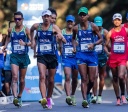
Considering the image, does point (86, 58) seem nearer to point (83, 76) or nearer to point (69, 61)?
point (83, 76)

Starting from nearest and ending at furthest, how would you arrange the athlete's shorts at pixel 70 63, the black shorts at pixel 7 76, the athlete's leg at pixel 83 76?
the athlete's leg at pixel 83 76
the athlete's shorts at pixel 70 63
the black shorts at pixel 7 76

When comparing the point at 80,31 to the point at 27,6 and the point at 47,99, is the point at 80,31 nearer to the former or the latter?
the point at 47,99

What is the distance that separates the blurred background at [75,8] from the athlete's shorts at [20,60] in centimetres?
1635

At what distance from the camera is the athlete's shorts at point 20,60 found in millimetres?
18469

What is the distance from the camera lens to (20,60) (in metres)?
18.5

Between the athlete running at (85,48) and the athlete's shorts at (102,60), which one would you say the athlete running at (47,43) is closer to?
the athlete running at (85,48)

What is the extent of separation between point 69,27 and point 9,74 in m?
3.09

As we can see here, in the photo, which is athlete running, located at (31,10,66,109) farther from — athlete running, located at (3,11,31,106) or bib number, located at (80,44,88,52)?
athlete running, located at (3,11,31,106)

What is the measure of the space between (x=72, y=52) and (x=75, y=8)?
16.8 m

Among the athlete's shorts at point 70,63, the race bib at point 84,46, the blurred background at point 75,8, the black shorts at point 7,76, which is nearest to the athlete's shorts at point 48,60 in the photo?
the race bib at point 84,46

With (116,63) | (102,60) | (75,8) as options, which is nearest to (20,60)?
(116,63)

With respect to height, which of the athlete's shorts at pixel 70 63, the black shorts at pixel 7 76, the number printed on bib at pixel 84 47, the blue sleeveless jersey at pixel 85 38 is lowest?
the black shorts at pixel 7 76

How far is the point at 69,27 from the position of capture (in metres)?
19.5

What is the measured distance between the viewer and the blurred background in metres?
35.2
